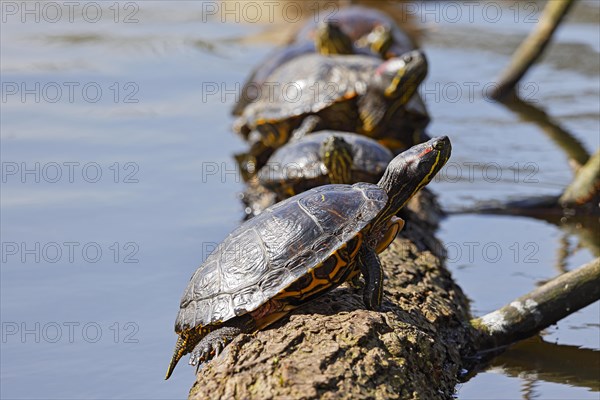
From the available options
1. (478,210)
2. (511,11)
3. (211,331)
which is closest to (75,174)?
(478,210)

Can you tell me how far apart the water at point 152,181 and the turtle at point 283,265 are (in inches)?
28.3

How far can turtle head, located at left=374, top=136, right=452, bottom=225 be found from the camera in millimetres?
4902

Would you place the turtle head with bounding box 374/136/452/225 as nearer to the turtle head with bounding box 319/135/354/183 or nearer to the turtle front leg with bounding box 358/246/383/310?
the turtle front leg with bounding box 358/246/383/310

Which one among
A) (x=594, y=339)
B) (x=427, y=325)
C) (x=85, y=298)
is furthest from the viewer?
(x=85, y=298)

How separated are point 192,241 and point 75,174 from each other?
5.61 feet

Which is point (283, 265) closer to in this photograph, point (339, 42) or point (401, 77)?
point (401, 77)

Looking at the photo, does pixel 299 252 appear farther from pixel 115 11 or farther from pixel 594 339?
pixel 115 11

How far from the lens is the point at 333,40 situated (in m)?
9.80

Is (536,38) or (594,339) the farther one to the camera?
(536,38)

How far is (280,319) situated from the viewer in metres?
4.61

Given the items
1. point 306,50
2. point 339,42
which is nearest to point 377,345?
point 339,42

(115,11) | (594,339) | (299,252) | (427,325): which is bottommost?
(115,11)

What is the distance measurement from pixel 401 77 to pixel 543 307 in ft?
10.8

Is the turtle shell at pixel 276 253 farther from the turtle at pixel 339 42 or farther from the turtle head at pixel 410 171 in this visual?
the turtle at pixel 339 42
